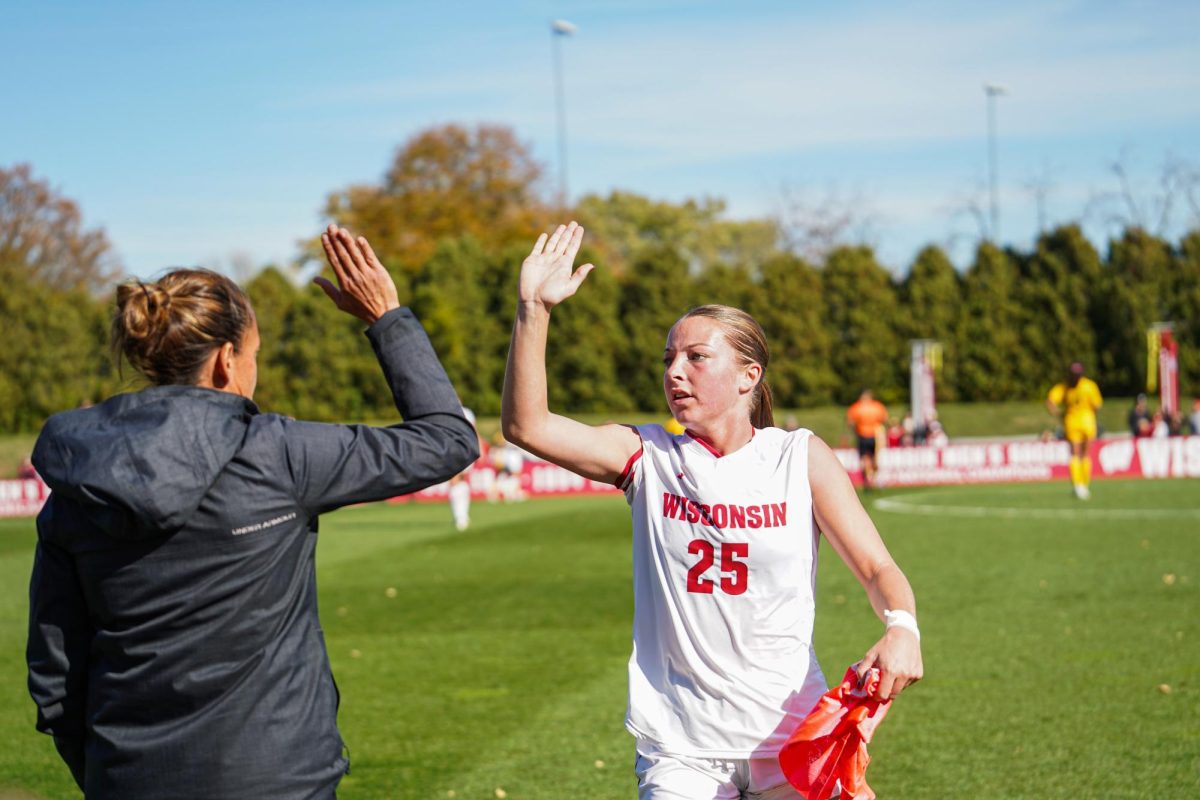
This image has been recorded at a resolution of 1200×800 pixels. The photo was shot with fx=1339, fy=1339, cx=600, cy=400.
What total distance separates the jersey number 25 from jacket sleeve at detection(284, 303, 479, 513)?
0.81 m

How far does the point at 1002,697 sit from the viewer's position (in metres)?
8.26

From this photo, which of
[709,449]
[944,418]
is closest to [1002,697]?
[709,449]

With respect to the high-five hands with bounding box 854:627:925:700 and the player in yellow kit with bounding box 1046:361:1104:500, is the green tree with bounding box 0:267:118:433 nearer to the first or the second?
the player in yellow kit with bounding box 1046:361:1104:500

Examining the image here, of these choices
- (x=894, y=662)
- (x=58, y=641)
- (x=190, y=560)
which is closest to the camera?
(x=190, y=560)

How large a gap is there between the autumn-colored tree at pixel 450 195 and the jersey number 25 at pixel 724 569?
60.8 metres

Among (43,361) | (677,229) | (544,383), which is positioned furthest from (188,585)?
(677,229)

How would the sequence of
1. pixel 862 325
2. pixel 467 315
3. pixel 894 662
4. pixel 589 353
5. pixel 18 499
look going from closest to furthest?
pixel 894 662, pixel 18 499, pixel 589 353, pixel 467 315, pixel 862 325

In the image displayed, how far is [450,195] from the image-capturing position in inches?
2564

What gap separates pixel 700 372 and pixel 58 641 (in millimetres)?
1754

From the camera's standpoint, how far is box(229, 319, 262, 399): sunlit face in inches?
115

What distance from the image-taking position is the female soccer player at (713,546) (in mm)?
3479

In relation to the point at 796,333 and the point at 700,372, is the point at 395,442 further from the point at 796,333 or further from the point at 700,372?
the point at 796,333

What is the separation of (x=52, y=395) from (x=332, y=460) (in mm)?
46336

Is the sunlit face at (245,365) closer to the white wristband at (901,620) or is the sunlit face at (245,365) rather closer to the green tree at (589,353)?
the white wristband at (901,620)
